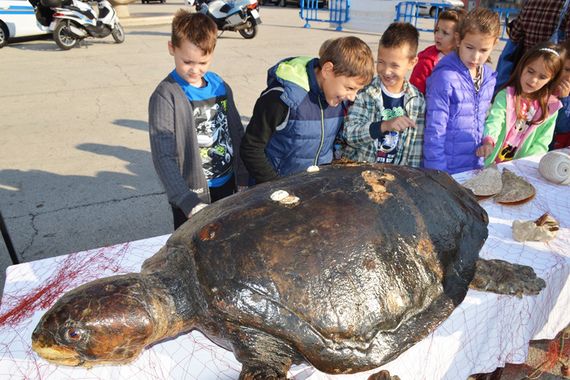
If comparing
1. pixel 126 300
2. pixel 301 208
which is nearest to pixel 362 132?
pixel 301 208

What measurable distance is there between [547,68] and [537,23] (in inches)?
64.8

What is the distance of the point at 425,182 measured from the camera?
181cm

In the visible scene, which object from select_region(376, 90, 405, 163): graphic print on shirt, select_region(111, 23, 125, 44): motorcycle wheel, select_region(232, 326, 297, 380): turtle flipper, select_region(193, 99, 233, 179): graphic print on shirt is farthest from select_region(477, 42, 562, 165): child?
select_region(111, 23, 125, 44): motorcycle wheel

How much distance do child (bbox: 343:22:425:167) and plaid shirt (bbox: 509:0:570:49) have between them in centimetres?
226

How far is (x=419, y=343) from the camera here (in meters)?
1.58

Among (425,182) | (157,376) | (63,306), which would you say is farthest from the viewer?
(425,182)

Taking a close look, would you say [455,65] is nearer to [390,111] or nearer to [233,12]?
[390,111]

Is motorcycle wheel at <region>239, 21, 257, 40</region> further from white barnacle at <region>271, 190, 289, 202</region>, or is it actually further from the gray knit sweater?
white barnacle at <region>271, 190, 289, 202</region>

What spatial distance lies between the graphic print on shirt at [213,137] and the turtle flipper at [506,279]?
143 cm

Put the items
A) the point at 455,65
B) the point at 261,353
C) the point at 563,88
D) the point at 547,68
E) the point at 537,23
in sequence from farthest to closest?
the point at 537,23 < the point at 563,88 < the point at 547,68 < the point at 455,65 < the point at 261,353

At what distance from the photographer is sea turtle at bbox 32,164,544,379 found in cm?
131

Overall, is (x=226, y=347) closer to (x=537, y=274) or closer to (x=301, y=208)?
(x=301, y=208)

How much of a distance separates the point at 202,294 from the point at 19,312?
2.48 ft

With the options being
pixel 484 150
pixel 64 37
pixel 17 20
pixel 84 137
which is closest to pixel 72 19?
pixel 64 37
